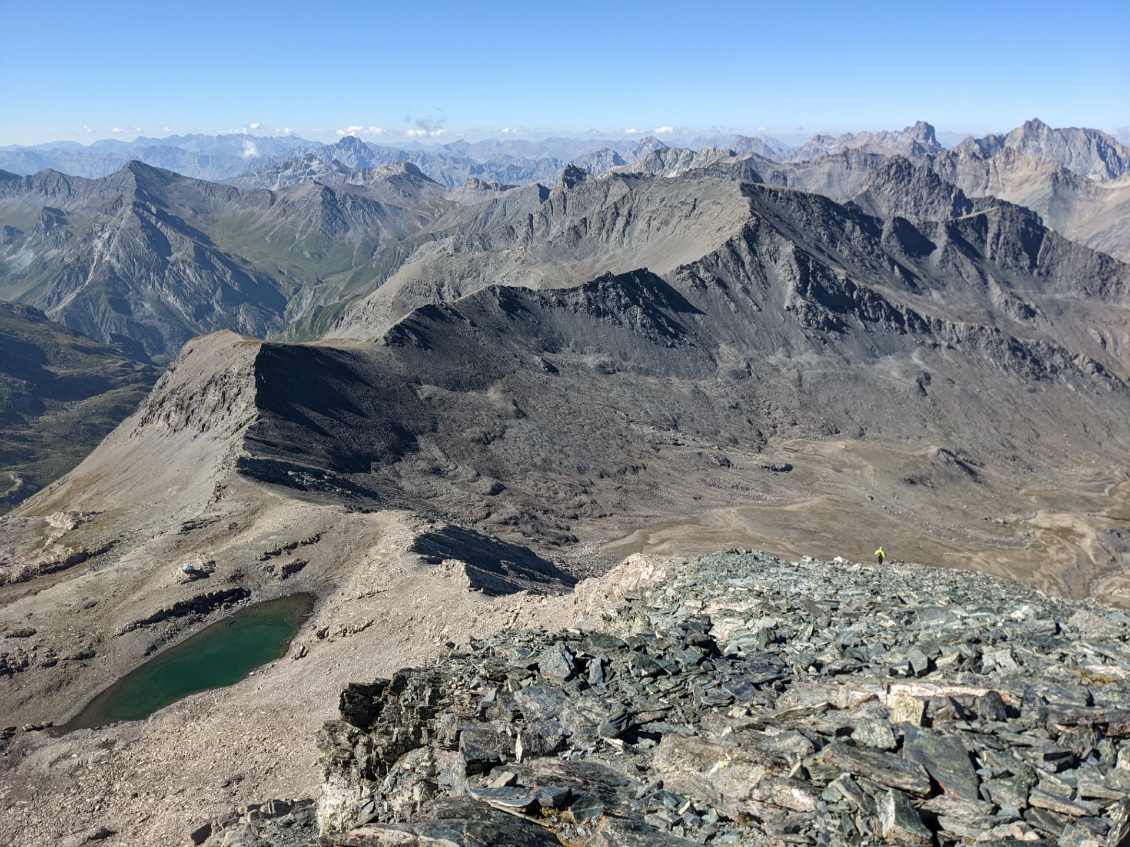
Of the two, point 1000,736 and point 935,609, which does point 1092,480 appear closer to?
point 935,609

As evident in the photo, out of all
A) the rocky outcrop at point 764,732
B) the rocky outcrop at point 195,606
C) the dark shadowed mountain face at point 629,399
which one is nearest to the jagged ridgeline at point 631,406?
the dark shadowed mountain face at point 629,399

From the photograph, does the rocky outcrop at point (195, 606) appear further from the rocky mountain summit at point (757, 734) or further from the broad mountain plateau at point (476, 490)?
the rocky mountain summit at point (757, 734)

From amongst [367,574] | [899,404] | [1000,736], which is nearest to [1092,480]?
[899,404]

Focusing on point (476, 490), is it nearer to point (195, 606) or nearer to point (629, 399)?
point (195, 606)

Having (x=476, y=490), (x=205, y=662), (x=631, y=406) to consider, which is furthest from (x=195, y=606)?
(x=631, y=406)

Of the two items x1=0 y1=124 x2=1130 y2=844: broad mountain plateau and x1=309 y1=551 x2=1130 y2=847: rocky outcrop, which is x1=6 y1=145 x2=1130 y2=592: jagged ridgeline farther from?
x1=309 y1=551 x2=1130 y2=847: rocky outcrop

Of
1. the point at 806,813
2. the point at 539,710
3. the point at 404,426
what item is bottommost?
the point at 404,426
